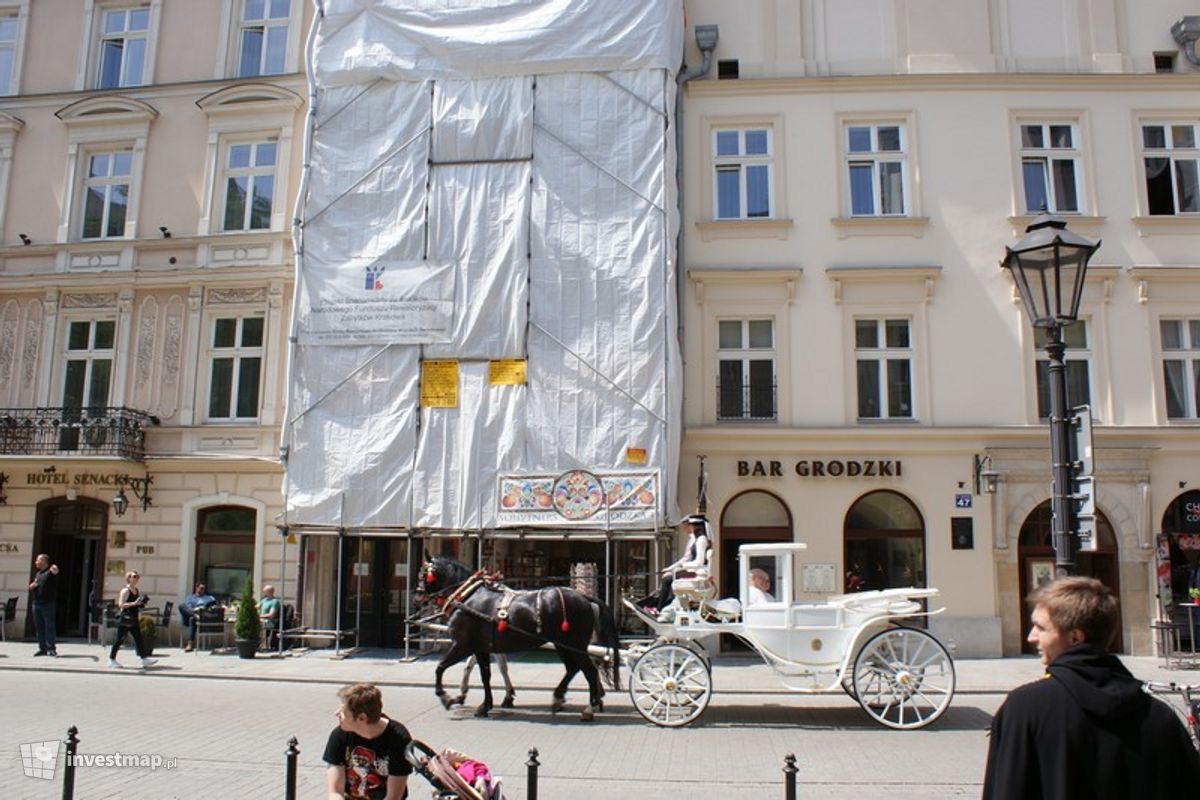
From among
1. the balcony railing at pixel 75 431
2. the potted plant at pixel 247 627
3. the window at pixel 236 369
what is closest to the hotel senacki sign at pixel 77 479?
the balcony railing at pixel 75 431

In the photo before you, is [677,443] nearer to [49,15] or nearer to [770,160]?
[770,160]

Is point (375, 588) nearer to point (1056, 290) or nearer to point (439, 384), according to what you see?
point (439, 384)

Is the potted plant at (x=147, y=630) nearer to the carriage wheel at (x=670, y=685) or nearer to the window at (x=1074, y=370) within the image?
the carriage wheel at (x=670, y=685)

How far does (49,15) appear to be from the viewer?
21.8 metres

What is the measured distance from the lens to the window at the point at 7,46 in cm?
2188

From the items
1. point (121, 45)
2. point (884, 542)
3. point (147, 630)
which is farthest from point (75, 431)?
point (884, 542)

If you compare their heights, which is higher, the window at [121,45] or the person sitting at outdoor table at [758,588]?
the window at [121,45]

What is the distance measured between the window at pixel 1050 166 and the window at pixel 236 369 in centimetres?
1634

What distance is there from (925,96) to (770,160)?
3.34 m

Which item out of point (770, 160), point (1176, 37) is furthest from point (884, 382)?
point (1176, 37)

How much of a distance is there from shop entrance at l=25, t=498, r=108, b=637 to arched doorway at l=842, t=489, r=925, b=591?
15.6m

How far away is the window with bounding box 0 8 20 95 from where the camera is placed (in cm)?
2188

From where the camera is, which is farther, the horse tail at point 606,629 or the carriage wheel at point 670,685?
the horse tail at point 606,629

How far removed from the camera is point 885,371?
18047 mm
